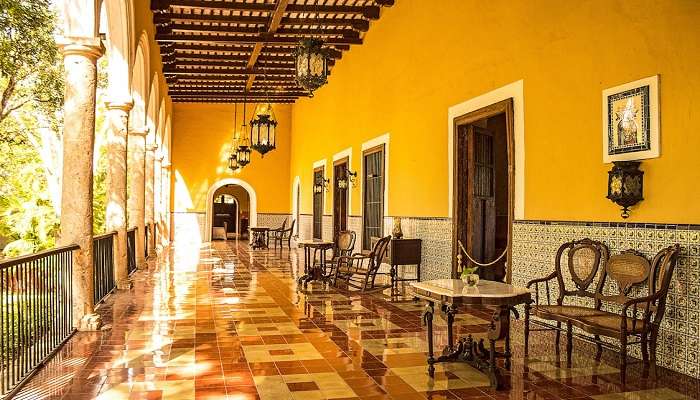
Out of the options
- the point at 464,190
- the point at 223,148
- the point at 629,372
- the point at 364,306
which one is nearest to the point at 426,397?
the point at 629,372

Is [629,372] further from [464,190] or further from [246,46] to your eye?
[246,46]

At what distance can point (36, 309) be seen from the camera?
438cm

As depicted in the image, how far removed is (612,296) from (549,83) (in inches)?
93.2

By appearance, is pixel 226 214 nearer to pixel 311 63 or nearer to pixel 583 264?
pixel 311 63

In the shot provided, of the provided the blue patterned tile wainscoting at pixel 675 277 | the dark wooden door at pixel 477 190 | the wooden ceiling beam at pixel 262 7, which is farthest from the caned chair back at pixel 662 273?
the wooden ceiling beam at pixel 262 7

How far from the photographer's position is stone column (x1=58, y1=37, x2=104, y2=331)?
18.1ft

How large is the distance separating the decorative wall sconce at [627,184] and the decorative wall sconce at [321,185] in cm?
1079

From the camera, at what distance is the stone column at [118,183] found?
27.0 ft

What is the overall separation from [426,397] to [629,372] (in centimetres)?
178

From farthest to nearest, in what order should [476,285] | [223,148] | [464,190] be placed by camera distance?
[223,148] < [464,190] < [476,285]

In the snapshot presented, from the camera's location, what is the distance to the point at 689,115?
4379 millimetres

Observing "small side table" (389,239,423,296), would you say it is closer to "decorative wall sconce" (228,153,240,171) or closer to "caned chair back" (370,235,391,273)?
"caned chair back" (370,235,391,273)

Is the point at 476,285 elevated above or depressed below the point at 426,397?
above

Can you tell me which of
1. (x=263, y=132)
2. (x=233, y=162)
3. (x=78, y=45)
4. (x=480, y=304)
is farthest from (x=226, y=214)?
(x=480, y=304)
